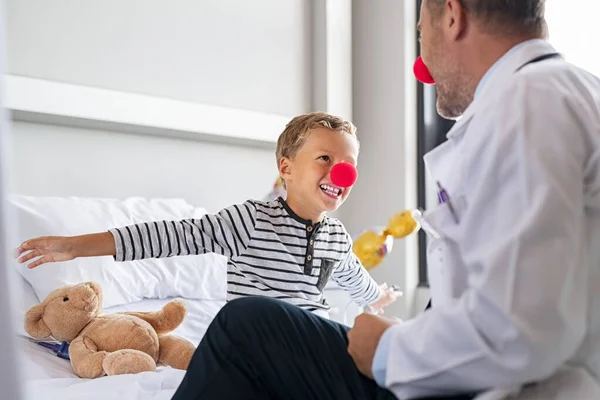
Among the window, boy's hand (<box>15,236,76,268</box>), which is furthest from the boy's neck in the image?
the window

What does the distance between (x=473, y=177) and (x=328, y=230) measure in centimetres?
89

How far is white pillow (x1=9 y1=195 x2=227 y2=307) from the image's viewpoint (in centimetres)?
175

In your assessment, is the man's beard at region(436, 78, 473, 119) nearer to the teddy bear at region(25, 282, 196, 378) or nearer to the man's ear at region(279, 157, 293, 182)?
the man's ear at region(279, 157, 293, 182)

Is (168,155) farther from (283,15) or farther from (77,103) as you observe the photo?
(283,15)

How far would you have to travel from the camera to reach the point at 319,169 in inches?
63.5

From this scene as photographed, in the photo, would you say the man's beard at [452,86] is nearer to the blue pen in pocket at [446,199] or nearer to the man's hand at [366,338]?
the blue pen in pocket at [446,199]

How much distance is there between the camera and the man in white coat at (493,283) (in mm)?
682

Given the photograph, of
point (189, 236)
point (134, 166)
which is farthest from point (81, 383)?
point (134, 166)

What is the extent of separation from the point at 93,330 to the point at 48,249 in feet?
1.28

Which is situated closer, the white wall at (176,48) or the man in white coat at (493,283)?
the man in white coat at (493,283)

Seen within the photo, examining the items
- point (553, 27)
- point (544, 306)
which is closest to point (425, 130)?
point (553, 27)

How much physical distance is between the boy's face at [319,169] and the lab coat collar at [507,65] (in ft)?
2.32

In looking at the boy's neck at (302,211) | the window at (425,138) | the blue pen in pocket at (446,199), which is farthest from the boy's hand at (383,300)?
the window at (425,138)

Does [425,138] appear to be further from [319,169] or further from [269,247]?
[269,247]
